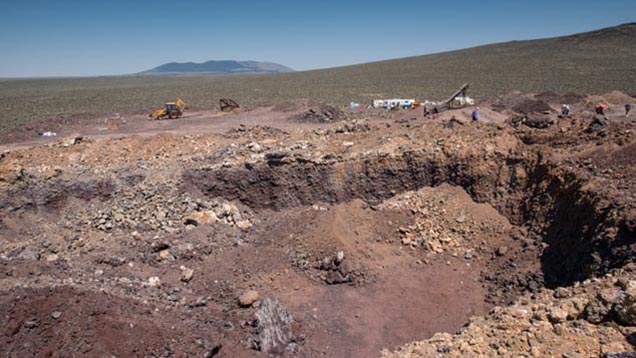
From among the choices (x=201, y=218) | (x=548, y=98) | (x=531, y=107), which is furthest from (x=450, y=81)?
(x=201, y=218)

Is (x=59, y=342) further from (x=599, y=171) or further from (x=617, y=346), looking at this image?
(x=599, y=171)

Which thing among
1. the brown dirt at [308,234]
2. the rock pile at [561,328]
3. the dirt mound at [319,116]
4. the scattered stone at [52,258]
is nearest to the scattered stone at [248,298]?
the brown dirt at [308,234]

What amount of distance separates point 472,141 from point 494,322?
6.84m

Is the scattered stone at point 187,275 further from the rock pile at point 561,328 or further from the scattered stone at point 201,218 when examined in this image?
the rock pile at point 561,328

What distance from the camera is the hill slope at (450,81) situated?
3966 centimetres

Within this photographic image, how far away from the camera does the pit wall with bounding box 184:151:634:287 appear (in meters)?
9.38

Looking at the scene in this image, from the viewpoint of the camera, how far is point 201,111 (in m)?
29.2

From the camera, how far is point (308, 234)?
11086mm

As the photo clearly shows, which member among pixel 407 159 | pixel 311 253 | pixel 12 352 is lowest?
pixel 311 253

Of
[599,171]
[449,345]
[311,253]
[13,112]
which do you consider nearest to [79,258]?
[311,253]

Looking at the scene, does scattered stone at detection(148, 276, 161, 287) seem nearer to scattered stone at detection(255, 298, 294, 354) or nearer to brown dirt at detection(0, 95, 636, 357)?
brown dirt at detection(0, 95, 636, 357)

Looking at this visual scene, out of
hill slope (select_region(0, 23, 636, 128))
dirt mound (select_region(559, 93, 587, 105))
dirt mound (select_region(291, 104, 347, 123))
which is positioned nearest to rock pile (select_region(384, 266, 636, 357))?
dirt mound (select_region(291, 104, 347, 123))

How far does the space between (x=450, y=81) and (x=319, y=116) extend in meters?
31.4

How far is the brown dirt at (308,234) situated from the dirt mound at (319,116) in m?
8.36
